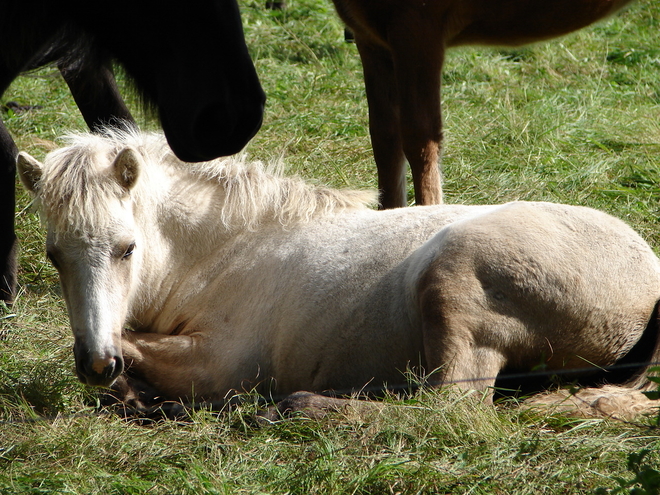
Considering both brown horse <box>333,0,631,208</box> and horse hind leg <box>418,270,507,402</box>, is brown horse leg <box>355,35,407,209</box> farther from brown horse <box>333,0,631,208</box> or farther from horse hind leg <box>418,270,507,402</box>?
horse hind leg <box>418,270,507,402</box>

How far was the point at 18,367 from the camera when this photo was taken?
3143 mm

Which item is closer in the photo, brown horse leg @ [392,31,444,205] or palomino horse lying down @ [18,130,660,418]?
palomino horse lying down @ [18,130,660,418]

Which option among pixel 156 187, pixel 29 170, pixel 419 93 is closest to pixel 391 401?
pixel 156 187

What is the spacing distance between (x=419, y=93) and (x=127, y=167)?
154cm

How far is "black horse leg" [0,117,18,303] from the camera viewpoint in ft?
11.5

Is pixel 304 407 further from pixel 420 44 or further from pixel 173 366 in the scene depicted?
pixel 420 44

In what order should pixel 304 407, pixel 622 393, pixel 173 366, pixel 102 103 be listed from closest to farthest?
1. pixel 304 407
2. pixel 622 393
3. pixel 173 366
4. pixel 102 103

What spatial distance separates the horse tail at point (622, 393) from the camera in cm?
251

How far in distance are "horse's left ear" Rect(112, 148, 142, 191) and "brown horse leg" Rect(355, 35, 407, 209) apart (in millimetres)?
1669

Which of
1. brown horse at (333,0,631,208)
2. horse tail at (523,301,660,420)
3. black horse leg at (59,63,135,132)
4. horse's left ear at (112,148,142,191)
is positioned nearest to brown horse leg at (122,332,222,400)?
horse's left ear at (112,148,142,191)

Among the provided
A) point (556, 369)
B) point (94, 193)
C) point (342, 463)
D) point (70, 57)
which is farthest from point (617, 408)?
point (70, 57)

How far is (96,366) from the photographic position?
8.42ft

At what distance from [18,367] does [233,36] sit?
185cm

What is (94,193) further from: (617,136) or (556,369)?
(617,136)
